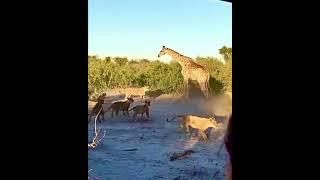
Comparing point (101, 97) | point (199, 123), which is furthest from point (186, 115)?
point (101, 97)

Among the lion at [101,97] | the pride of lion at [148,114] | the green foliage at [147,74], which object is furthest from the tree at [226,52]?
the lion at [101,97]

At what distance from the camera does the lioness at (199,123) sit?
1.72m

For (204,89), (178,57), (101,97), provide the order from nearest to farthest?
(101,97) < (178,57) < (204,89)

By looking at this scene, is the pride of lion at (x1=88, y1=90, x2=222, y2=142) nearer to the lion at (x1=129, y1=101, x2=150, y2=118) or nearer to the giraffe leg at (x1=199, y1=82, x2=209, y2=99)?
the lion at (x1=129, y1=101, x2=150, y2=118)

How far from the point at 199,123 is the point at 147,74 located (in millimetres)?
346

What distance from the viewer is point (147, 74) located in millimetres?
1594

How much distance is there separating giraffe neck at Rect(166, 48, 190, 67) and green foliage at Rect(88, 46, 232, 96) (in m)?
0.02

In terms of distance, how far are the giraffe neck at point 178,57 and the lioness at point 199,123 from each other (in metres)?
0.23

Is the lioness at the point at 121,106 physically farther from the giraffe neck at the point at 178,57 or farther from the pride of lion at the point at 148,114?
the giraffe neck at the point at 178,57

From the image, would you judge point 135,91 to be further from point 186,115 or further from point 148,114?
point 186,115

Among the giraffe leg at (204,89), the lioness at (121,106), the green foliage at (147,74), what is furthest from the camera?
Result: the giraffe leg at (204,89)

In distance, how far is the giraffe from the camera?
5.43 ft
